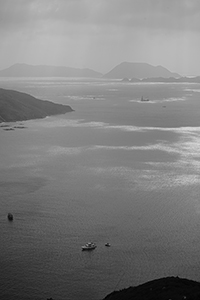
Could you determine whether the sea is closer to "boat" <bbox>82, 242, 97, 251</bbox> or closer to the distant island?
"boat" <bbox>82, 242, 97, 251</bbox>

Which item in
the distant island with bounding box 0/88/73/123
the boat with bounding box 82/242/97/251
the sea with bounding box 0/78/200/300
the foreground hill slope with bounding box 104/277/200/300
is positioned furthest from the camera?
the distant island with bounding box 0/88/73/123

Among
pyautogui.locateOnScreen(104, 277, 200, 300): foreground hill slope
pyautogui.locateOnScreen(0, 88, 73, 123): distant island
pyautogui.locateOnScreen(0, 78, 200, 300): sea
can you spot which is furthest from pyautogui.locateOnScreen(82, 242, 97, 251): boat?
pyautogui.locateOnScreen(0, 88, 73, 123): distant island

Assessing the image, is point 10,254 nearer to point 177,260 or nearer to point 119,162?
point 177,260

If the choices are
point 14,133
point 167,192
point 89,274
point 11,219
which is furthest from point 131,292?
point 14,133

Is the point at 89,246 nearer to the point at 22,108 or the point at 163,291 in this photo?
the point at 163,291

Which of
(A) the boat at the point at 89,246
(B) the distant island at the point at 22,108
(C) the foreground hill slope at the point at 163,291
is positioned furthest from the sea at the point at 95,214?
(B) the distant island at the point at 22,108

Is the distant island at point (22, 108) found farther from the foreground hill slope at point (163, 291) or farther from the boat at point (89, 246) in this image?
the foreground hill slope at point (163, 291)

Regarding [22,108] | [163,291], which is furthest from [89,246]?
[22,108]
